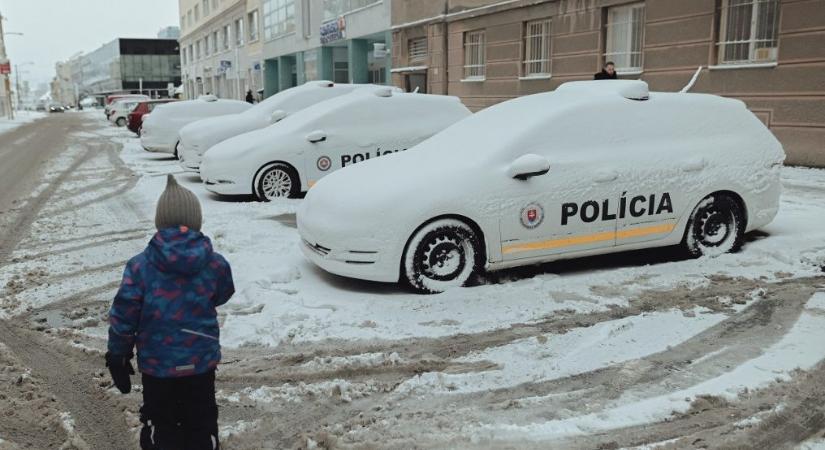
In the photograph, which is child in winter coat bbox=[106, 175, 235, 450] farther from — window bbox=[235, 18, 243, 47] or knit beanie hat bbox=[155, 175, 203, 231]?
window bbox=[235, 18, 243, 47]

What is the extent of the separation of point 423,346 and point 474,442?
1.27 metres

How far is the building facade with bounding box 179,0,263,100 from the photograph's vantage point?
47688mm

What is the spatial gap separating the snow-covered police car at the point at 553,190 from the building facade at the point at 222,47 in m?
40.8

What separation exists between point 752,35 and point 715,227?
26.6 feet

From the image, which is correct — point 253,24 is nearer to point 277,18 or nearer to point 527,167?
point 277,18

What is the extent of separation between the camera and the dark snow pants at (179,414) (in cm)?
293

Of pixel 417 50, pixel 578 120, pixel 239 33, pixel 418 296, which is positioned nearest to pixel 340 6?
pixel 417 50

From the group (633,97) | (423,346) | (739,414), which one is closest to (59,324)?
(423,346)

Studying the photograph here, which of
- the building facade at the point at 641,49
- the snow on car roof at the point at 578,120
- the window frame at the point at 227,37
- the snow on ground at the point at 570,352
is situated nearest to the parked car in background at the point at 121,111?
the window frame at the point at 227,37

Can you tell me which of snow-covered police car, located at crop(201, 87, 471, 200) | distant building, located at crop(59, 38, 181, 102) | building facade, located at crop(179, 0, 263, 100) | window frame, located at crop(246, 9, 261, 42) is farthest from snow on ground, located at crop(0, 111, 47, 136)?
distant building, located at crop(59, 38, 181, 102)

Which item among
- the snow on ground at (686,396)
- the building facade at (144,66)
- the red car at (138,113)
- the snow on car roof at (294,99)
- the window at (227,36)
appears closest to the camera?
the snow on ground at (686,396)

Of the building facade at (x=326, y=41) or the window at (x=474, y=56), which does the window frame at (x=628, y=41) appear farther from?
the building facade at (x=326, y=41)

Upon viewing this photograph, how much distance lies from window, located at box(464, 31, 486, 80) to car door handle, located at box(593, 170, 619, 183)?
15.9 m

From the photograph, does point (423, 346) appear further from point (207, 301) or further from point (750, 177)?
point (750, 177)
